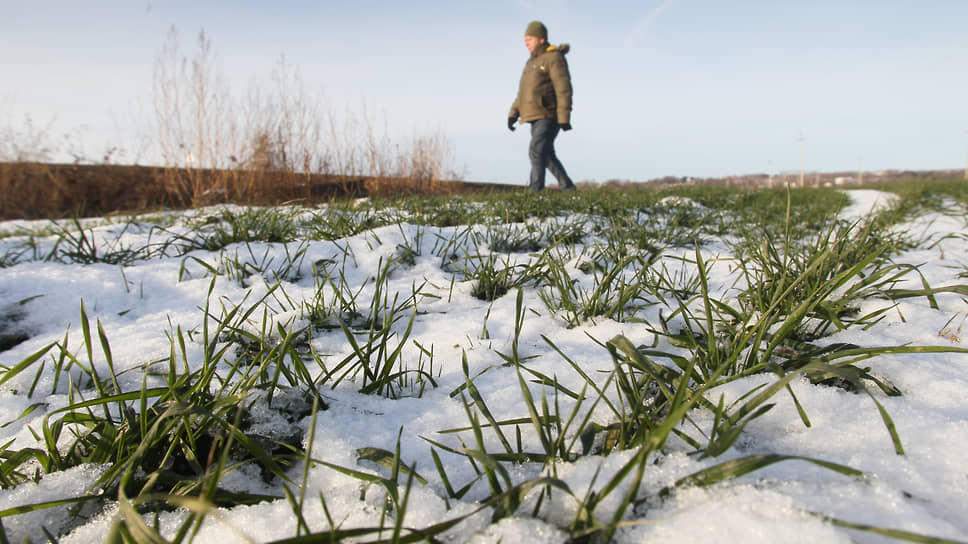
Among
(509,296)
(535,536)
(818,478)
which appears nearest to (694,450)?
(818,478)

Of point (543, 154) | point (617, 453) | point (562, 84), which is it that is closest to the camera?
point (617, 453)

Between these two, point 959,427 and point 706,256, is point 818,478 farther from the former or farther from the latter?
point 706,256

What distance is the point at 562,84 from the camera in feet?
20.8

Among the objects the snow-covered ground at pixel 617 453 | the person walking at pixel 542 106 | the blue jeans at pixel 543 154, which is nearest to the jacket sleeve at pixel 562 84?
the person walking at pixel 542 106

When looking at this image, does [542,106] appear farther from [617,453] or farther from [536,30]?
[617,453]

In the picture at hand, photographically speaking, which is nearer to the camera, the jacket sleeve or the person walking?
the jacket sleeve

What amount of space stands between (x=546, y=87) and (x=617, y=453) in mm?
6720

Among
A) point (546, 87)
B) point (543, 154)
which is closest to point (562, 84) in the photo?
point (546, 87)

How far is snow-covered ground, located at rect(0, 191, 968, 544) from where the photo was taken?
559 millimetres

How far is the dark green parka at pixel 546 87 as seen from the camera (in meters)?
6.36

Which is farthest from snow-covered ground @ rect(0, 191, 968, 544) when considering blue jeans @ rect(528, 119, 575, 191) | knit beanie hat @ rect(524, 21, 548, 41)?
knit beanie hat @ rect(524, 21, 548, 41)

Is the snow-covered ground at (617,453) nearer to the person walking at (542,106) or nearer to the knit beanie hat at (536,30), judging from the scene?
the person walking at (542,106)

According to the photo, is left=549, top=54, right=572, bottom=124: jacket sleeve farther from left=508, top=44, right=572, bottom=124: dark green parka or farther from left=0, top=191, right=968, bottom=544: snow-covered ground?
left=0, top=191, right=968, bottom=544: snow-covered ground

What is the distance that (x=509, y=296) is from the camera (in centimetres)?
167
